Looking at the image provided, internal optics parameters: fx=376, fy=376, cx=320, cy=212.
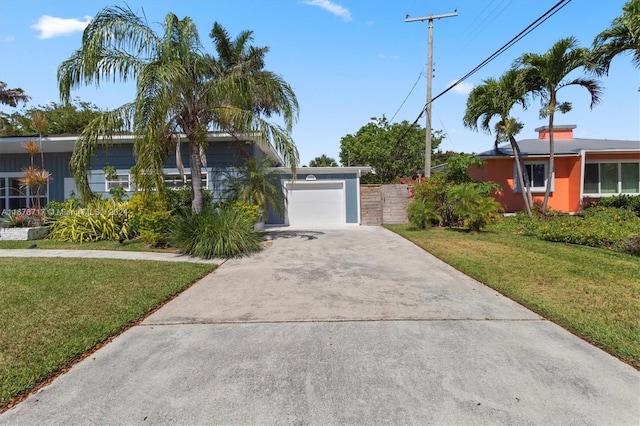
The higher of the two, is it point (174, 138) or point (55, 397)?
point (174, 138)

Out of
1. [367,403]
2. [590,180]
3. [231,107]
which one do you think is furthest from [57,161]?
[590,180]

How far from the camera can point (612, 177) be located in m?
17.3

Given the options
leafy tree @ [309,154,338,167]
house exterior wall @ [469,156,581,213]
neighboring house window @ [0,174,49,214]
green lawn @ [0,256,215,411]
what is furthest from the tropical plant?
leafy tree @ [309,154,338,167]

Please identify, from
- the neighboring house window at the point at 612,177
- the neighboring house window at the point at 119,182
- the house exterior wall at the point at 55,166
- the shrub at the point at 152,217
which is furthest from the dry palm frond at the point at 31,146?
the neighboring house window at the point at 612,177

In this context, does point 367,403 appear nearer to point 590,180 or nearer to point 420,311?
point 420,311

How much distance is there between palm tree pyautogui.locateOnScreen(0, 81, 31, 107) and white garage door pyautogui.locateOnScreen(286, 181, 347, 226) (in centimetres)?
A: 1920

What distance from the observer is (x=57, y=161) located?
14828mm

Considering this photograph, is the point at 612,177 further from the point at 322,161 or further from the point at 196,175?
the point at 322,161

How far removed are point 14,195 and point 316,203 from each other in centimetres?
1250

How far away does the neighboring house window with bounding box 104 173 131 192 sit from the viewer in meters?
14.4

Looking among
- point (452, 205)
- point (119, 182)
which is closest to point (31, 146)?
point (119, 182)

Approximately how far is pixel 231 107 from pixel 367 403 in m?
8.47

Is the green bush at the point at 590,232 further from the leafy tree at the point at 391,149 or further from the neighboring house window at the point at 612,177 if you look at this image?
the leafy tree at the point at 391,149

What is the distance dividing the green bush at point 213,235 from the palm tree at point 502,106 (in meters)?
11.1
